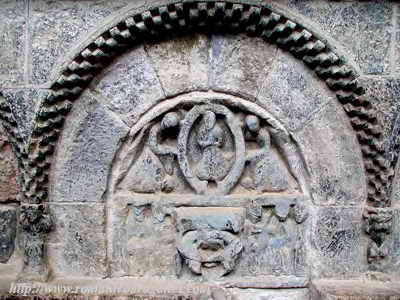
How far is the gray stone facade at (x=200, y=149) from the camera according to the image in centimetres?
289

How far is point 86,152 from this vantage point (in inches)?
116

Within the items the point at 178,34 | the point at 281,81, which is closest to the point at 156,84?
the point at 178,34

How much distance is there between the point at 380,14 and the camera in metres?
2.92

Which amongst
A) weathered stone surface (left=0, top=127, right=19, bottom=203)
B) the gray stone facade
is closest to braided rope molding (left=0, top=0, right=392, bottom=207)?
the gray stone facade

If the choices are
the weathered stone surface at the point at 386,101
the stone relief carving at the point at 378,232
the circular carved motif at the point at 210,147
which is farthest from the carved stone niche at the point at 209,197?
the weathered stone surface at the point at 386,101

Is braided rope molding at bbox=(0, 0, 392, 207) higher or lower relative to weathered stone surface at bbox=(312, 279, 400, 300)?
higher

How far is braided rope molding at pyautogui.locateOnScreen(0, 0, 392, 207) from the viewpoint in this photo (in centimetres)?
284

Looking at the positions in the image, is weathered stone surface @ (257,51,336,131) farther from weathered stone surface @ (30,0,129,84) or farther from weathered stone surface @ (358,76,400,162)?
weathered stone surface @ (30,0,129,84)

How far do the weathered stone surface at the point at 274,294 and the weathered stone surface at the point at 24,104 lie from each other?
158cm

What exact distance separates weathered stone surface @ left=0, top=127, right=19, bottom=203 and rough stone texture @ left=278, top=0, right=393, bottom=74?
1.98 meters

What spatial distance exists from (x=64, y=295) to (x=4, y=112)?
112 centimetres

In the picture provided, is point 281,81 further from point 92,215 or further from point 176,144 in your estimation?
point 92,215

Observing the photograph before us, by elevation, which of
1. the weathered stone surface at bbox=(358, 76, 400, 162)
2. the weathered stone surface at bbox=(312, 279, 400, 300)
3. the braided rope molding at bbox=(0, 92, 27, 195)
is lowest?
the weathered stone surface at bbox=(312, 279, 400, 300)

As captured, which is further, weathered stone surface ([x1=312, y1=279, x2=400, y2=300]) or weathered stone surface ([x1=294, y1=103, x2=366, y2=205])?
weathered stone surface ([x1=294, y1=103, x2=366, y2=205])
